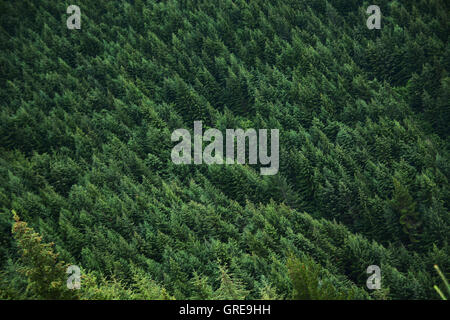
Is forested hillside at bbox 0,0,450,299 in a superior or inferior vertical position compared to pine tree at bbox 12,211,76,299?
superior

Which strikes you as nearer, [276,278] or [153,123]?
[276,278]

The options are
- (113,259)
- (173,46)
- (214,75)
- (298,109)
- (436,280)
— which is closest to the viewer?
(113,259)

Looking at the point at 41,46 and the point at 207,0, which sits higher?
the point at 207,0

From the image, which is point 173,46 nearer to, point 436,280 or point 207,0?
point 207,0

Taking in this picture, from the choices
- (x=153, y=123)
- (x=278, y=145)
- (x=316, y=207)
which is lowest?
(x=316, y=207)

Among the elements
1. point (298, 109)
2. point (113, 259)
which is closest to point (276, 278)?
point (113, 259)

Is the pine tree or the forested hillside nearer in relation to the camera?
the pine tree

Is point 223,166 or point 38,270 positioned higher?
point 223,166

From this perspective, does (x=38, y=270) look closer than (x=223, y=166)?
Yes
